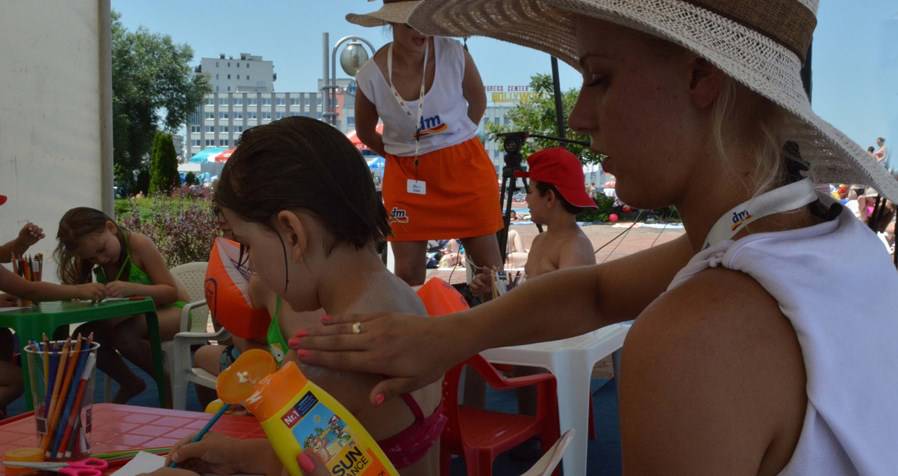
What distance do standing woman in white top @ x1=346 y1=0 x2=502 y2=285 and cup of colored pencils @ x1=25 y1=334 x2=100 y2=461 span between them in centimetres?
270

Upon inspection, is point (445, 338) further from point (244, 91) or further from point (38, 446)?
point (244, 91)

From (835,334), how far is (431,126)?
11.4ft

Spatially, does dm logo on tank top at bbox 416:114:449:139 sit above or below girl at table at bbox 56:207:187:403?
above

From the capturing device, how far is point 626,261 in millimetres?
1424

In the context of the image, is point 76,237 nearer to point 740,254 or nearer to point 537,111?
point 740,254

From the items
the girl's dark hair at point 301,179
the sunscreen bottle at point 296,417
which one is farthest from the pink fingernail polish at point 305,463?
the girl's dark hair at point 301,179

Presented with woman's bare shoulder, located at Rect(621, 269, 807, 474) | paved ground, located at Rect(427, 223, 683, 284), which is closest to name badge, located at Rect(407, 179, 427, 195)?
woman's bare shoulder, located at Rect(621, 269, 807, 474)

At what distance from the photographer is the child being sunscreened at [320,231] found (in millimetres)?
1711

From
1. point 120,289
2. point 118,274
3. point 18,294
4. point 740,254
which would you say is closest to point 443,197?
point 120,289

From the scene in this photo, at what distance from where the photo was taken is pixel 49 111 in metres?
6.01

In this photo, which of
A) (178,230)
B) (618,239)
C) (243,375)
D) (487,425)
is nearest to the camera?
(243,375)

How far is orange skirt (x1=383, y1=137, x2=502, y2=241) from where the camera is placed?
4.25 metres

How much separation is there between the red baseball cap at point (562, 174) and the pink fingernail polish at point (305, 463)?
129 inches

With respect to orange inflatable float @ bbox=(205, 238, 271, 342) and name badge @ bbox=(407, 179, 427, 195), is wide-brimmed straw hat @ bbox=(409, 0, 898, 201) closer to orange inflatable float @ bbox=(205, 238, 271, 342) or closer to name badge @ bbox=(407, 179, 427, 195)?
orange inflatable float @ bbox=(205, 238, 271, 342)
